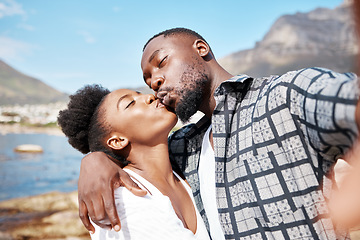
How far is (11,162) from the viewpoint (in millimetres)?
14484

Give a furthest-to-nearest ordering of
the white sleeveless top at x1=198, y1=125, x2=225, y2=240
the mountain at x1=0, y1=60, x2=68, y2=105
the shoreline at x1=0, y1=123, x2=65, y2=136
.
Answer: the mountain at x1=0, y1=60, x2=68, y2=105 → the shoreline at x1=0, y1=123, x2=65, y2=136 → the white sleeveless top at x1=198, y1=125, x2=225, y2=240

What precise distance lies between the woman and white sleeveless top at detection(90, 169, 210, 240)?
42 mm

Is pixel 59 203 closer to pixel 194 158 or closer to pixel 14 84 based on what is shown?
pixel 194 158

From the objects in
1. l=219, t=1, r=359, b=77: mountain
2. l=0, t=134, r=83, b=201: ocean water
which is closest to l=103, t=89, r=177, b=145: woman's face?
l=0, t=134, r=83, b=201: ocean water

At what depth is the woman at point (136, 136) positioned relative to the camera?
74.7 inches

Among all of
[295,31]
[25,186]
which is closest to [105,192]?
[25,186]

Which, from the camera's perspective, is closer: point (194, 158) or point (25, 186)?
point (194, 158)

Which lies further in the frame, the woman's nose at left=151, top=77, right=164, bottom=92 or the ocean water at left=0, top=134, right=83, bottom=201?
the ocean water at left=0, top=134, right=83, bottom=201

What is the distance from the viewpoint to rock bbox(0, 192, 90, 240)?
5031 mm

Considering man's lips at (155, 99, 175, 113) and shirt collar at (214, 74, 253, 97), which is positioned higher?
shirt collar at (214, 74, 253, 97)

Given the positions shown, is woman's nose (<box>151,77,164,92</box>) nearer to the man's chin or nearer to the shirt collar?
the man's chin

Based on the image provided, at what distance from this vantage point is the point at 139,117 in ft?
6.70

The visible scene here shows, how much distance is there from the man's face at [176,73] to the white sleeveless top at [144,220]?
692 millimetres

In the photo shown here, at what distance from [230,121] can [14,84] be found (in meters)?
116
